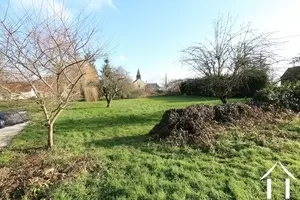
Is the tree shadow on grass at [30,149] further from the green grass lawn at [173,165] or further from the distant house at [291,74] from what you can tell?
the distant house at [291,74]

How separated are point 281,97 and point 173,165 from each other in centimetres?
632

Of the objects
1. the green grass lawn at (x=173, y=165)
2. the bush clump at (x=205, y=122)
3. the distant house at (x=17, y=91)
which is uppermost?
the distant house at (x=17, y=91)

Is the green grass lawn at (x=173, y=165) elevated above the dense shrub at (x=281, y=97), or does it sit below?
below

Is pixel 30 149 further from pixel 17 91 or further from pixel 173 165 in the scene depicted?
pixel 173 165

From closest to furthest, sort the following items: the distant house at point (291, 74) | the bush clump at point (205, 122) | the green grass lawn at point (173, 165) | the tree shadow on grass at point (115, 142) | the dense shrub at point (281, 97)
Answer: the green grass lawn at point (173, 165) → the bush clump at point (205, 122) → the tree shadow on grass at point (115, 142) → the dense shrub at point (281, 97) → the distant house at point (291, 74)

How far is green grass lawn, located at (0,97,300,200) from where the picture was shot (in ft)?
14.6

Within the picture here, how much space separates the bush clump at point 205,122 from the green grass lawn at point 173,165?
1.21ft

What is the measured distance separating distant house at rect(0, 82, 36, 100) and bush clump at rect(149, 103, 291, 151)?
3354 millimetres

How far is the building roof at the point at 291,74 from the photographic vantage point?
1435 centimetres

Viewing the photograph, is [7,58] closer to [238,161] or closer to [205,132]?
[205,132]

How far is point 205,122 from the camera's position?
7.95 m

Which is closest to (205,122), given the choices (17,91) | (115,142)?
(115,142)

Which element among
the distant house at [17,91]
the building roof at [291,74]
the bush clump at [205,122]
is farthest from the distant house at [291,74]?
the distant house at [17,91]

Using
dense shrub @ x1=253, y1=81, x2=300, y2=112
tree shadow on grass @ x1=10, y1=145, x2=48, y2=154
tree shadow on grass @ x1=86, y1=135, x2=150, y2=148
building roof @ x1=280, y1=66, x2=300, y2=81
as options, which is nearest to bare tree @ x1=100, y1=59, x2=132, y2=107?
building roof @ x1=280, y1=66, x2=300, y2=81
